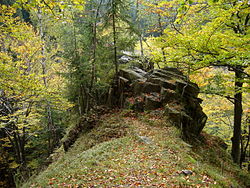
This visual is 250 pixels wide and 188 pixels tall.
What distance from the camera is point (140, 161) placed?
6.29m

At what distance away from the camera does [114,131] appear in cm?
1041

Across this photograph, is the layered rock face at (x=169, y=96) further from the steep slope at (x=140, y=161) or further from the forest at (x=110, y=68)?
the steep slope at (x=140, y=161)

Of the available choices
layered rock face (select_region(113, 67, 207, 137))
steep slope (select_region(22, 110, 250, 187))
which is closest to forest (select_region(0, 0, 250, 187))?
layered rock face (select_region(113, 67, 207, 137))

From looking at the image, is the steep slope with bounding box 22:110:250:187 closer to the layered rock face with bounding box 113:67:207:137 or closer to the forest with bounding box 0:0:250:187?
the layered rock face with bounding box 113:67:207:137

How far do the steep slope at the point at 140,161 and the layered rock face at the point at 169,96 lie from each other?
2.35ft

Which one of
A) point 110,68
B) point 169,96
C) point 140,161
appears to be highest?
point 110,68

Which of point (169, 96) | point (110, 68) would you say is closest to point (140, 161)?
point (169, 96)

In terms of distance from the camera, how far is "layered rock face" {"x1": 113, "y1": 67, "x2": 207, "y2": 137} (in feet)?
34.5

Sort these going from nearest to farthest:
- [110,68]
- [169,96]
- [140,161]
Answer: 1. [140,161]
2. [169,96]
3. [110,68]

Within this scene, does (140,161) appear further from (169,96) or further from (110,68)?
(110,68)

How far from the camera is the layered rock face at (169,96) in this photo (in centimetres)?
1051

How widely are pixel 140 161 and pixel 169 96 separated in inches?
244

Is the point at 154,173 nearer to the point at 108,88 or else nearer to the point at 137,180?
the point at 137,180

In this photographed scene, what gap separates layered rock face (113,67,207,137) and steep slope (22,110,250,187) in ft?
2.35
